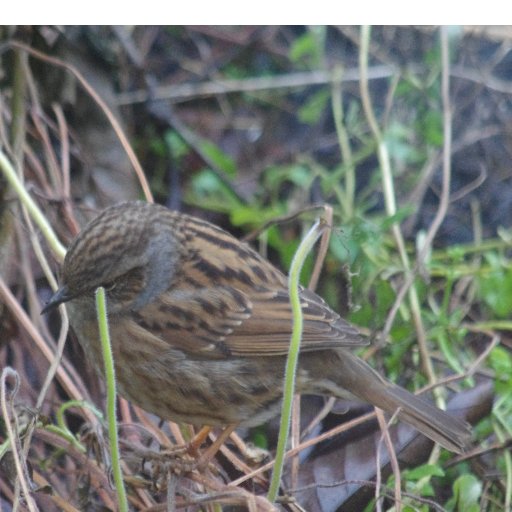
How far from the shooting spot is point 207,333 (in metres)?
2.90

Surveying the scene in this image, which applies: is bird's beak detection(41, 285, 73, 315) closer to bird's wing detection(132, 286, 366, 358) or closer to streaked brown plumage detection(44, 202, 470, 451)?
streaked brown plumage detection(44, 202, 470, 451)

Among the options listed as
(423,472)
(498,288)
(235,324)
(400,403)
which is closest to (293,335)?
(235,324)

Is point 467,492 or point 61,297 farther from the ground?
point 61,297

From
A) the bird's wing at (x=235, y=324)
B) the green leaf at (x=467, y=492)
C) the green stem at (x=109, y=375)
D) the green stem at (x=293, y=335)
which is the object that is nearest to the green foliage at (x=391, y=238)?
the green leaf at (x=467, y=492)

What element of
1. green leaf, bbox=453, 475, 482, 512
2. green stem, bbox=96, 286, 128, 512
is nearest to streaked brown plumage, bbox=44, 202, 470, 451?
green leaf, bbox=453, 475, 482, 512

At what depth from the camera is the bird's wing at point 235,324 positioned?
287 cm

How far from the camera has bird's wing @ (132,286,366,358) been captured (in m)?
2.87

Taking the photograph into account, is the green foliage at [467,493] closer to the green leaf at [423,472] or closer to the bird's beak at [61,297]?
the green leaf at [423,472]

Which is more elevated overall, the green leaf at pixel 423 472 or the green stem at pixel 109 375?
the green stem at pixel 109 375

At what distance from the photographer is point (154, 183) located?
4676mm

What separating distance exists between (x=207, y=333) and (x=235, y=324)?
88 millimetres

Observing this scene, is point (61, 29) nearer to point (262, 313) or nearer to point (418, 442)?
point (262, 313)

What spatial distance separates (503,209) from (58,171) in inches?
81.4

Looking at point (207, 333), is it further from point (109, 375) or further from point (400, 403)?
point (109, 375)
